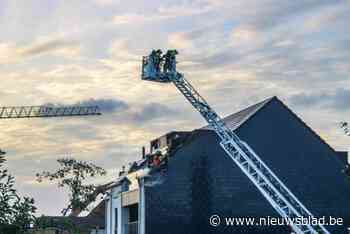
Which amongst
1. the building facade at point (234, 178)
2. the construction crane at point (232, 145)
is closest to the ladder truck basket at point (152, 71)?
the construction crane at point (232, 145)

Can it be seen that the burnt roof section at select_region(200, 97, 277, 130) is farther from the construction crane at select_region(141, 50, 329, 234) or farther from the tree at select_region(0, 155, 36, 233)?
the tree at select_region(0, 155, 36, 233)

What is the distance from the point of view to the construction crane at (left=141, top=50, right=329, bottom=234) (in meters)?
49.6

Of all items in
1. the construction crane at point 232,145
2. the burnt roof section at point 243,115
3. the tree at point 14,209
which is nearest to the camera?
the tree at point 14,209

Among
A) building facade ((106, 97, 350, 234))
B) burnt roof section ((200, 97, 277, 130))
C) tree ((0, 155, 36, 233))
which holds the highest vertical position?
burnt roof section ((200, 97, 277, 130))

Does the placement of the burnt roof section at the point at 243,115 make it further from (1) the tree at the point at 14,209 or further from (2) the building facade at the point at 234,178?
(1) the tree at the point at 14,209

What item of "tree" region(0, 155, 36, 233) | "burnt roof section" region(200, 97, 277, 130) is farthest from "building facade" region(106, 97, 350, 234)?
"tree" region(0, 155, 36, 233)

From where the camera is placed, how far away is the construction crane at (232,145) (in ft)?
163

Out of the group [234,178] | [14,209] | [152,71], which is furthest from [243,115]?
[14,209]

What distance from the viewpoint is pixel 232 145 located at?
50.9m

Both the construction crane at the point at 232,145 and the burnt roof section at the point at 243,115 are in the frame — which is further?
the burnt roof section at the point at 243,115

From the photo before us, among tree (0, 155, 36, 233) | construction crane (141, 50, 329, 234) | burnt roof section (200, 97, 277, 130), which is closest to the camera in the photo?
tree (0, 155, 36, 233)

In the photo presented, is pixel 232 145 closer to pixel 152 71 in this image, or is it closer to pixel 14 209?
pixel 152 71

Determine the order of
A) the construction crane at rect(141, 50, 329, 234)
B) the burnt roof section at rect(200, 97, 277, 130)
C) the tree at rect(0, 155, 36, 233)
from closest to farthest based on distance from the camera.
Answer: the tree at rect(0, 155, 36, 233)
the construction crane at rect(141, 50, 329, 234)
the burnt roof section at rect(200, 97, 277, 130)

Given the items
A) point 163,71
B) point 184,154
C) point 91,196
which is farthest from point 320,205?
point 91,196
